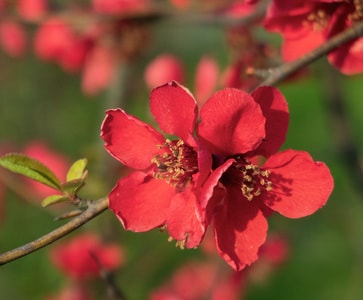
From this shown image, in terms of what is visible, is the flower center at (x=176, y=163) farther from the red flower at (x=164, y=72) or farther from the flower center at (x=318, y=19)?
the red flower at (x=164, y=72)

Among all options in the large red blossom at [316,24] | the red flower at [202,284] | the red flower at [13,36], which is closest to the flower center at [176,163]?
the large red blossom at [316,24]

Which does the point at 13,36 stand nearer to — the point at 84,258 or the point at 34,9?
the point at 34,9

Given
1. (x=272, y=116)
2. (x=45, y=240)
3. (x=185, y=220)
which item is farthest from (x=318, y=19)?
(x=45, y=240)

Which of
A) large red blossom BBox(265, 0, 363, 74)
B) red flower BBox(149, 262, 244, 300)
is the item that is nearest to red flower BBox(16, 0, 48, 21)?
red flower BBox(149, 262, 244, 300)

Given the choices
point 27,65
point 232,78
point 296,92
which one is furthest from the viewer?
point 296,92

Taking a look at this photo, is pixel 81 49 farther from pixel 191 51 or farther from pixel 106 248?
pixel 191 51

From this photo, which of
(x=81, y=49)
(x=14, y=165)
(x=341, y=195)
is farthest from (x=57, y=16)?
(x=341, y=195)
